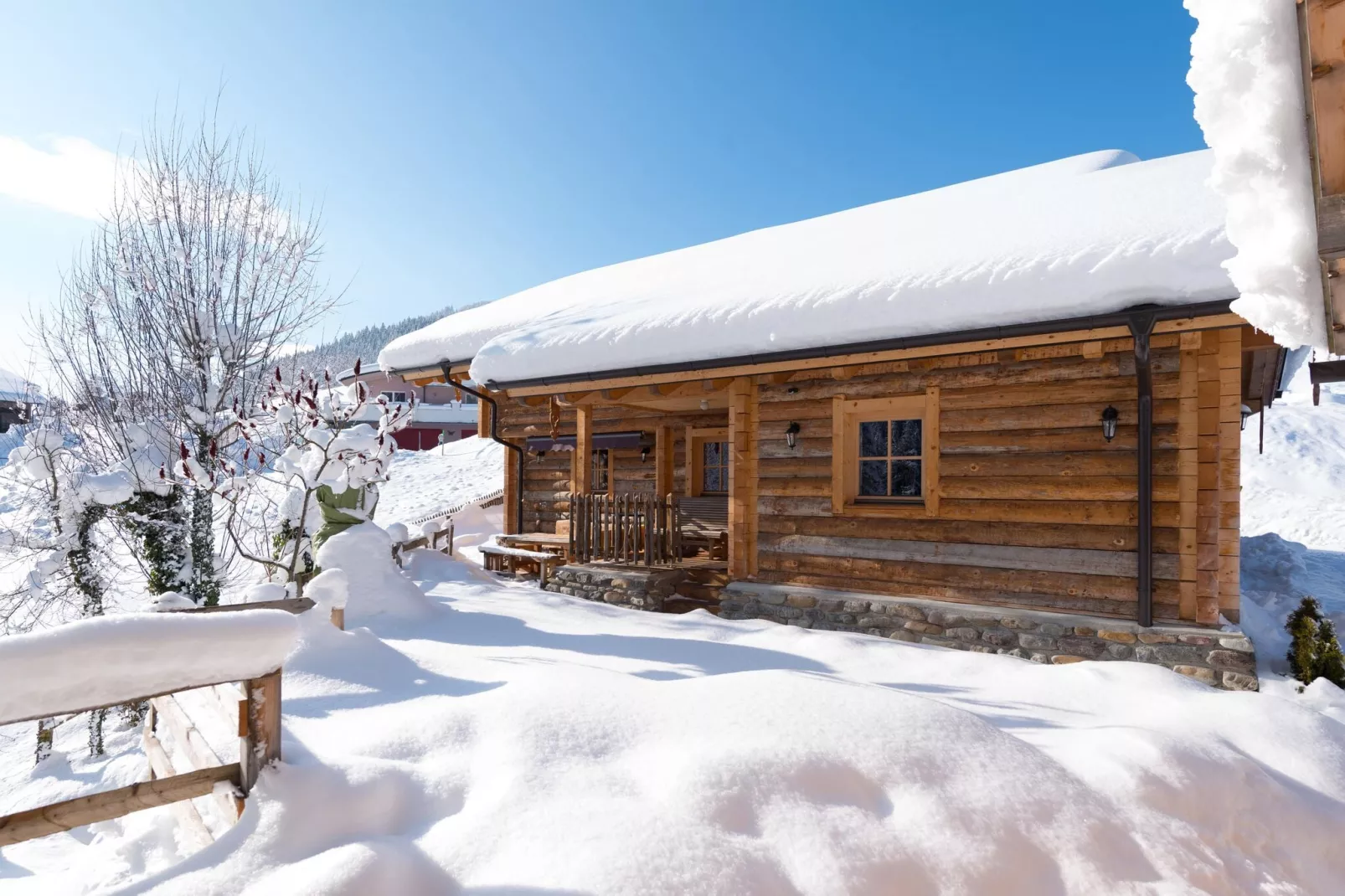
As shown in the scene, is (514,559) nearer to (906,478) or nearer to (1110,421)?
(906,478)

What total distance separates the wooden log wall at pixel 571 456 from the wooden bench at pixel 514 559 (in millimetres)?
664

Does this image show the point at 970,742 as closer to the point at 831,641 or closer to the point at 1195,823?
the point at 1195,823

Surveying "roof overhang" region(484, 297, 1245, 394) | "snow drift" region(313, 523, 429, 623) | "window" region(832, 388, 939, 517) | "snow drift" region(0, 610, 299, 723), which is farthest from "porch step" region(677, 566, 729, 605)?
"snow drift" region(0, 610, 299, 723)

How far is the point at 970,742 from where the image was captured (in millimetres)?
3289

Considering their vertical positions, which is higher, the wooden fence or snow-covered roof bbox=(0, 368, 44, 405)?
snow-covered roof bbox=(0, 368, 44, 405)

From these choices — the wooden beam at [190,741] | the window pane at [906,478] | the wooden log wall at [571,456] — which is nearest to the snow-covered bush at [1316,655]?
the window pane at [906,478]

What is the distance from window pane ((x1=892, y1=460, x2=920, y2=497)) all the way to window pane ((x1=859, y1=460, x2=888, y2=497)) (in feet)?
0.33

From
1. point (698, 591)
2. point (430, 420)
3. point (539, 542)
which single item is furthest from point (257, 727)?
point (430, 420)

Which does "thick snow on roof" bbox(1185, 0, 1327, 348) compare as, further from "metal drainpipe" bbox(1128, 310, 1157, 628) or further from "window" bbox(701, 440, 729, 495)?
"window" bbox(701, 440, 729, 495)

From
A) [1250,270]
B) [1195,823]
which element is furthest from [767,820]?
[1250,270]

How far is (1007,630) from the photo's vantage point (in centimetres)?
625

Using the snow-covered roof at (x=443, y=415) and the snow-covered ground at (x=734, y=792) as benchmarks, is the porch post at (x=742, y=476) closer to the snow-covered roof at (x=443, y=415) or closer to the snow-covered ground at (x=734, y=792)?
the snow-covered ground at (x=734, y=792)

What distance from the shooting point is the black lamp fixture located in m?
5.88

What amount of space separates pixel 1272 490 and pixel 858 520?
22975 millimetres
